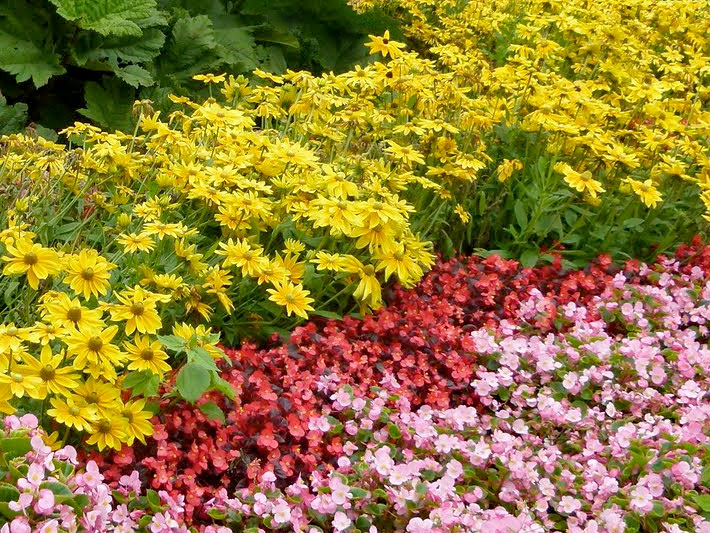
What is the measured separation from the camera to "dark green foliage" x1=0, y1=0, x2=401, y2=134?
4023 millimetres

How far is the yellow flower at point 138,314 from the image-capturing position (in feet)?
6.40

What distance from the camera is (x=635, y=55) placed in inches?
166

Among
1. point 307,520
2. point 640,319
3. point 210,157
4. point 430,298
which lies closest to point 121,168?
point 210,157

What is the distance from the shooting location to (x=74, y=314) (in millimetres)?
1871

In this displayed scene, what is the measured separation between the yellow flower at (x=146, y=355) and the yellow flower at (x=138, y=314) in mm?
25

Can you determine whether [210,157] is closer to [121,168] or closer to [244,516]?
[121,168]

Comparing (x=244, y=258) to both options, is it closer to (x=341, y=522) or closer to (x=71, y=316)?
(x=71, y=316)

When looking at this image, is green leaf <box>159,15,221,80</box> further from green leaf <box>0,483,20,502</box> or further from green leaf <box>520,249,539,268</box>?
green leaf <box>0,483,20,502</box>

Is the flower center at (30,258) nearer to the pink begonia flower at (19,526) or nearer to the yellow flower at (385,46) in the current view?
the pink begonia flower at (19,526)

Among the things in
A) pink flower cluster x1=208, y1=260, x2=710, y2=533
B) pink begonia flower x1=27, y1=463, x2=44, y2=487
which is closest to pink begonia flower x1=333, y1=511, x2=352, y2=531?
pink flower cluster x1=208, y1=260, x2=710, y2=533

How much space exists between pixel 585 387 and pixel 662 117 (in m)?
1.52

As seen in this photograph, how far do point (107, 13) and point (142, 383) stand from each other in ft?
8.49

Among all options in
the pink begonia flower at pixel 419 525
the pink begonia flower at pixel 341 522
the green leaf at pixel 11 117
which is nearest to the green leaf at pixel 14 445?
the pink begonia flower at pixel 341 522

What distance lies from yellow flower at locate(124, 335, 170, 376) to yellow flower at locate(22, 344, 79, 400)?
14 cm
